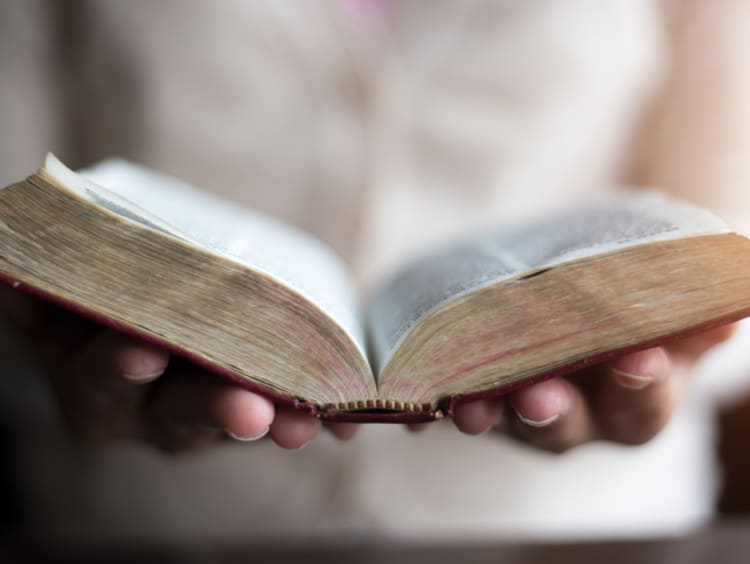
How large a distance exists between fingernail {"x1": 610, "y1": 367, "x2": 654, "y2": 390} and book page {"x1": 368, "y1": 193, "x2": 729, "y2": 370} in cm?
8

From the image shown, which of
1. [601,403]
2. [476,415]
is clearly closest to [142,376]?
[476,415]

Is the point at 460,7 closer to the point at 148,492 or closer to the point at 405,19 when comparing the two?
the point at 405,19

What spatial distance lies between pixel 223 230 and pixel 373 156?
42cm

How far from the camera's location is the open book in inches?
15.4

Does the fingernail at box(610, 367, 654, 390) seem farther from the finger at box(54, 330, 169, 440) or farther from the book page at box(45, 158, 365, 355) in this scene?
the finger at box(54, 330, 169, 440)

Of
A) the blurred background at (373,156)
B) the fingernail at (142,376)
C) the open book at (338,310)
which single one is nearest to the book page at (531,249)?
the open book at (338,310)

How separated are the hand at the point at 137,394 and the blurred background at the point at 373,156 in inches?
15.0

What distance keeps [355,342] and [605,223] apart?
0.69ft

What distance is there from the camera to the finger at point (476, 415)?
43cm

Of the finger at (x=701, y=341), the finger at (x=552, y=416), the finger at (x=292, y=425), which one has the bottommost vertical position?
the finger at (x=292, y=425)

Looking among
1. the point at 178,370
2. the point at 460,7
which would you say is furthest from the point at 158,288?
the point at 460,7

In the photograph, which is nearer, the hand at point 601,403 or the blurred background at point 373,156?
the hand at point 601,403

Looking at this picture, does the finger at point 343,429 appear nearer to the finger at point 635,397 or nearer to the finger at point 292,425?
the finger at point 292,425

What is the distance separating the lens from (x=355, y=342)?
0.41m
